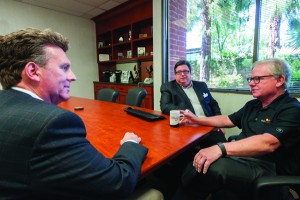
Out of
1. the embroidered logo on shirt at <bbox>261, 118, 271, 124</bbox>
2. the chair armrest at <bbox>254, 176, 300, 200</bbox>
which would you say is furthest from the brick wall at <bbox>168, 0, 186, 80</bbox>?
the chair armrest at <bbox>254, 176, 300, 200</bbox>

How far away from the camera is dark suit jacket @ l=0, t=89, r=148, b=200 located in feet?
1.59

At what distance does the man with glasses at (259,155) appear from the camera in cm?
96

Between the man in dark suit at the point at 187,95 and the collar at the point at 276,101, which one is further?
the man in dark suit at the point at 187,95

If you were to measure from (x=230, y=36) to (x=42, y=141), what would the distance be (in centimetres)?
293

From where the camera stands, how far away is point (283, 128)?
103 cm

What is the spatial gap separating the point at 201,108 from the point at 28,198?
79.0 inches

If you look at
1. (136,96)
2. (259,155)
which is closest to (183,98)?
(136,96)

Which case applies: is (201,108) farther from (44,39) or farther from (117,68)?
(117,68)

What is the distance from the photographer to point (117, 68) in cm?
525

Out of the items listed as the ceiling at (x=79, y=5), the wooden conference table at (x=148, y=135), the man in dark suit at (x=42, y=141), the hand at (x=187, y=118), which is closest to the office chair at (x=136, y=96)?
the wooden conference table at (x=148, y=135)

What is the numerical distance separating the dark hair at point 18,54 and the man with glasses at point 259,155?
2.92ft

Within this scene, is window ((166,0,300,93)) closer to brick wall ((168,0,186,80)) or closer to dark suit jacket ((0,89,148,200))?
brick wall ((168,0,186,80))

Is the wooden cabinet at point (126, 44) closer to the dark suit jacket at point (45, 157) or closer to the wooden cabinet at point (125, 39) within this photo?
the wooden cabinet at point (125, 39)

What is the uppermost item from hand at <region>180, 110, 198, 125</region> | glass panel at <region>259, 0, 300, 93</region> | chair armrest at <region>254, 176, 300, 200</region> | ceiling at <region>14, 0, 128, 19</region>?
ceiling at <region>14, 0, 128, 19</region>
